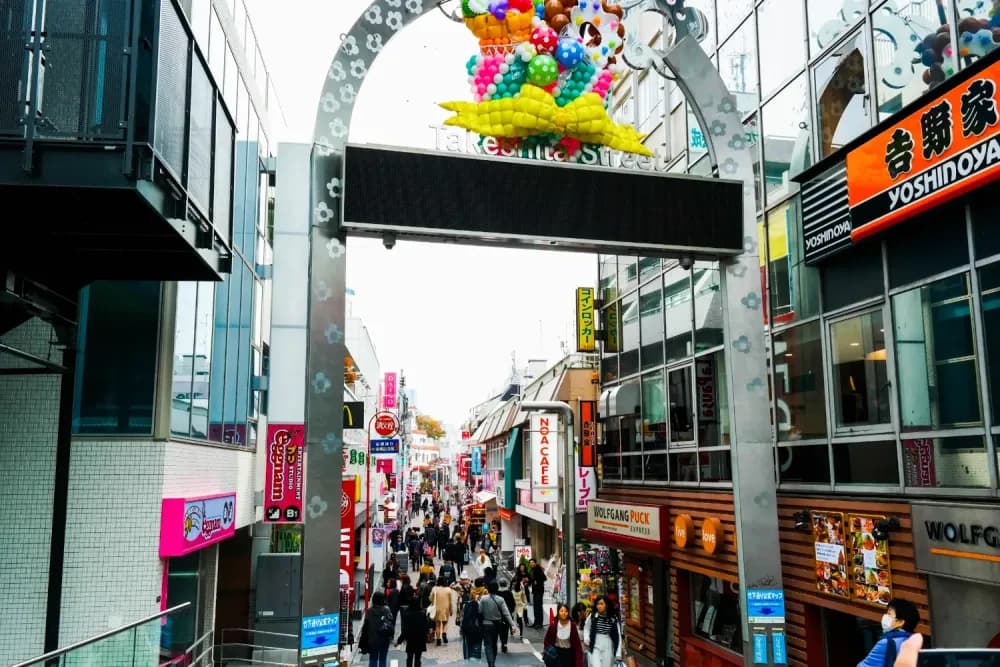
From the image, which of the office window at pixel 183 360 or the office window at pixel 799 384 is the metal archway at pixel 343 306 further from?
the office window at pixel 183 360

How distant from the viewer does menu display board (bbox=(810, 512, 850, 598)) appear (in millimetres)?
9859

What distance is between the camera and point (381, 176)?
10305mm

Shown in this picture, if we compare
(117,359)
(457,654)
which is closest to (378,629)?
(457,654)

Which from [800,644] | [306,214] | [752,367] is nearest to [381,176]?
[306,214]

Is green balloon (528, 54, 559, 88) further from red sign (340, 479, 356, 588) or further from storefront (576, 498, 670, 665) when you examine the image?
red sign (340, 479, 356, 588)

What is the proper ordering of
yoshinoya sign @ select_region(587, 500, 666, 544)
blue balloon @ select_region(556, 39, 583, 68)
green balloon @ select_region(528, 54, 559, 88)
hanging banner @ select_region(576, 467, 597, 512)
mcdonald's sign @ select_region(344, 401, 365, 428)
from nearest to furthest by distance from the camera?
green balloon @ select_region(528, 54, 559, 88)
blue balloon @ select_region(556, 39, 583, 68)
yoshinoya sign @ select_region(587, 500, 666, 544)
mcdonald's sign @ select_region(344, 401, 365, 428)
hanging banner @ select_region(576, 467, 597, 512)

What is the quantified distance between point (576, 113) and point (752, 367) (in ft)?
14.1

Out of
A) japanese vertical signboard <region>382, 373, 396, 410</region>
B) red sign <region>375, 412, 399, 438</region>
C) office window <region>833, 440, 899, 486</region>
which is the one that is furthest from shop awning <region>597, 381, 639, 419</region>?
japanese vertical signboard <region>382, 373, 396, 410</region>

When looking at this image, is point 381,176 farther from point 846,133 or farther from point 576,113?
point 846,133

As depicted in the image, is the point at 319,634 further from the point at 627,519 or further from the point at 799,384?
the point at 627,519

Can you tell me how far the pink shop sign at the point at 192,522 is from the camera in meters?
10.8

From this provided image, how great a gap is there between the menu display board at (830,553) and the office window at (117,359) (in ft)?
28.8

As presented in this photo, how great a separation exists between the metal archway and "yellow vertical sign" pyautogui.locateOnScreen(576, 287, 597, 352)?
8338 millimetres

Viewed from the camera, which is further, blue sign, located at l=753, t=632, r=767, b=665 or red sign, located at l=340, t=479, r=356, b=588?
red sign, located at l=340, t=479, r=356, b=588
